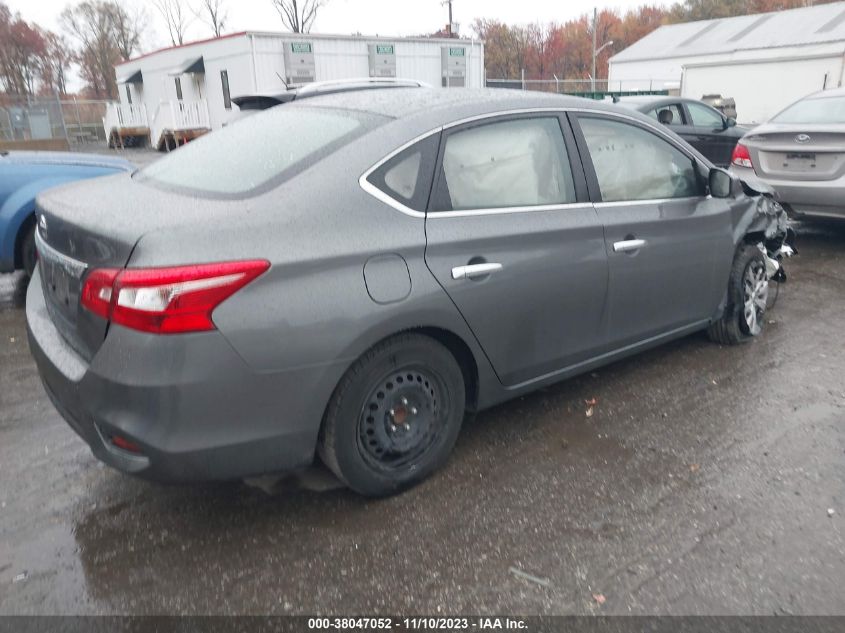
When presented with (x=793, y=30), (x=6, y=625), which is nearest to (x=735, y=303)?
(x=6, y=625)

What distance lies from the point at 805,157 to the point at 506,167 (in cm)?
505

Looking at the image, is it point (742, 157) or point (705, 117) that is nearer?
point (742, 157)

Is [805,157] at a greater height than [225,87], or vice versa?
Answer: [225,87]

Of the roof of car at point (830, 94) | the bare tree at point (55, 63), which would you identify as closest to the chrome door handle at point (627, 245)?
the roof of car at point (830, 94)

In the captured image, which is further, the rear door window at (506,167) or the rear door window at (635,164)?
the rear door window at (635,164)

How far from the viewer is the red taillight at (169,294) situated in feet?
7.39

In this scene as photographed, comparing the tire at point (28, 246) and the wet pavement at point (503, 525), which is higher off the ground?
the tire at point (28, 246)

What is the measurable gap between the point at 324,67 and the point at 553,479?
21.0 m

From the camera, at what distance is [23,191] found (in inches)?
216

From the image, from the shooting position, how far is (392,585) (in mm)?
2461

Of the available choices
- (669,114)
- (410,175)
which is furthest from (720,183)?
(669,114)

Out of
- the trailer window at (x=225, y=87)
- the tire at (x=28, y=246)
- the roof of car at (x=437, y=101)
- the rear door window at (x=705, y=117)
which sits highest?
the trailer window at (x=225, y=87)

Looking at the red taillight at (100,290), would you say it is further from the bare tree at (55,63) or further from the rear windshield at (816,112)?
the bare tree at (55,63)

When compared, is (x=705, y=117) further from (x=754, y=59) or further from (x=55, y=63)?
(x=55, y=63)
